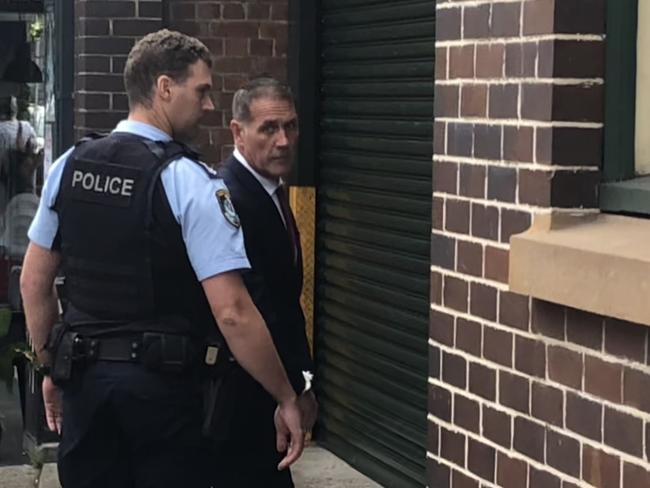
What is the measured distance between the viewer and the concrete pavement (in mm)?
7074

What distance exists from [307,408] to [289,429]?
0.19 metres

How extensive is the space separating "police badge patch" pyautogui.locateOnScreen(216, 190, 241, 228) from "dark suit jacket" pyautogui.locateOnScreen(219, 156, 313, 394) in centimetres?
37

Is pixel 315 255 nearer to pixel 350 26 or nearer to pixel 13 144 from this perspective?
pixel 350 26

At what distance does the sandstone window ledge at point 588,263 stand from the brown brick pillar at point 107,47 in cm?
445

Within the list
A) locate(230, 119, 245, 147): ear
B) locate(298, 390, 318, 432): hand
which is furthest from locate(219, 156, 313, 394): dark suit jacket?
locate(230, 119, 245, 147): ear

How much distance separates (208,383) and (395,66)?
2.62 metres

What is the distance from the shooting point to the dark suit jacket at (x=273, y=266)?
4715 mm

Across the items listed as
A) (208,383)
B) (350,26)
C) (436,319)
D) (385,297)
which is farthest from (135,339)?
(350,26)

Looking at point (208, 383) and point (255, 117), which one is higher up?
point (255, 117)

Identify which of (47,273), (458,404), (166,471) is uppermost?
(47,273)

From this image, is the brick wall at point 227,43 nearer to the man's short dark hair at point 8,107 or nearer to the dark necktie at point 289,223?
the man's short dark hair at point 8,107

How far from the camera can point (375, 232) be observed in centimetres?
695

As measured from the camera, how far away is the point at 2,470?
770cm


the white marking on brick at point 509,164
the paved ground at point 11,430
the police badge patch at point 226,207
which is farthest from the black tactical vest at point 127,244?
the paved ground at point 11,430
